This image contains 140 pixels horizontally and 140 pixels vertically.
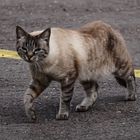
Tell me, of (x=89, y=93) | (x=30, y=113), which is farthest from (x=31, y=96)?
(x=89, y=93)

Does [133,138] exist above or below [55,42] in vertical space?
below

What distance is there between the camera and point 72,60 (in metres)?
7.78

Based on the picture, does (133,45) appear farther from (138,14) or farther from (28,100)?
(28,100)

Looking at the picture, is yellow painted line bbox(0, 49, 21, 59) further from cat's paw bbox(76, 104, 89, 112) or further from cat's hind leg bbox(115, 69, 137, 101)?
cat's paw bbox(76, 104, 89, 112)

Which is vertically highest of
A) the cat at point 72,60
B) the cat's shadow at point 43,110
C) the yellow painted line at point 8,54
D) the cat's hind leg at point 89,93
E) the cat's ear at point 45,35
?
the cat's ear at point 45,35

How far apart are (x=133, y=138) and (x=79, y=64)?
1.29m

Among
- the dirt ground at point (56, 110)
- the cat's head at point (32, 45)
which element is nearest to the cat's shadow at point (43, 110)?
the dirt ground at point (56, 110)

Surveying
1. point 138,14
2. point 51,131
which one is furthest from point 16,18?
point 51,131

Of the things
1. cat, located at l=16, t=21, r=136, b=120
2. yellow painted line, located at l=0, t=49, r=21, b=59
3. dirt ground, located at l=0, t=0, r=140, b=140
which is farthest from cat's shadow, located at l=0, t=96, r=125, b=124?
yellow painted line, located at l=0, t=49, r=21, b=59

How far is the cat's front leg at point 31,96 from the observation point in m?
7.68

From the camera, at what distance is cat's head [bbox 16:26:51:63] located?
742cm

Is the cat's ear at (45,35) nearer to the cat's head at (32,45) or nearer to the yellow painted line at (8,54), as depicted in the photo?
the cat's head at (32,45)

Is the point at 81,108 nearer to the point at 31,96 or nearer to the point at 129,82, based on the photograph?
the point at 31,96

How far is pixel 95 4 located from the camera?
16453 mm
